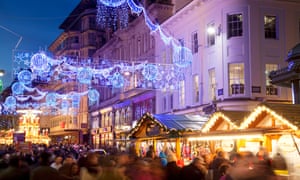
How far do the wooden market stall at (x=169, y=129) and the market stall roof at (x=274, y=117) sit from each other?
4.23 m

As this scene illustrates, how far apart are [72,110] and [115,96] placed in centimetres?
2008

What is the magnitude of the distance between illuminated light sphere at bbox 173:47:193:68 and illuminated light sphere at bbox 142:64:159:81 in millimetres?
1646

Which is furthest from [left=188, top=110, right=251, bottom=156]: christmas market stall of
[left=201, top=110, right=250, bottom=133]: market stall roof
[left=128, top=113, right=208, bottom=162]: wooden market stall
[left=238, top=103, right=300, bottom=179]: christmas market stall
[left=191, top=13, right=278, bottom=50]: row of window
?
[left=191, top=13, right=278, bottom=50]: row of window

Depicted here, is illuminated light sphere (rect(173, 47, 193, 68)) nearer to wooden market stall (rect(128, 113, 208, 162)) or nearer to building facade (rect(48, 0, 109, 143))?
wooden market stall (rect(128, 113, 208, 162))

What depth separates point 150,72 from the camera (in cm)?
3584

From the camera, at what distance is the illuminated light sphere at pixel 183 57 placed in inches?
1373

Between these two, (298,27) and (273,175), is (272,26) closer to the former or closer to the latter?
(298,27)

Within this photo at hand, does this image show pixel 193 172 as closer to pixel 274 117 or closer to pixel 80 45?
pixel 274 117

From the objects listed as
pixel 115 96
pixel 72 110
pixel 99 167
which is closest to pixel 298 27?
pixel 99 167

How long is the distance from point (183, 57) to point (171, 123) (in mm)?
12611

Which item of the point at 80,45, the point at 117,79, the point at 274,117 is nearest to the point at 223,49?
the point at 117,79

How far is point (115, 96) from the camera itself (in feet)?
189

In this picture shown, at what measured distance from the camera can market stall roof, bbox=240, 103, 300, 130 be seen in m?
15.6

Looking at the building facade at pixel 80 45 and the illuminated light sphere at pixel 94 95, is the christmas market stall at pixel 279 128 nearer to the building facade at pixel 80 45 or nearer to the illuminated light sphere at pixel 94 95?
the illuminated light sphere at pixel 94 95
